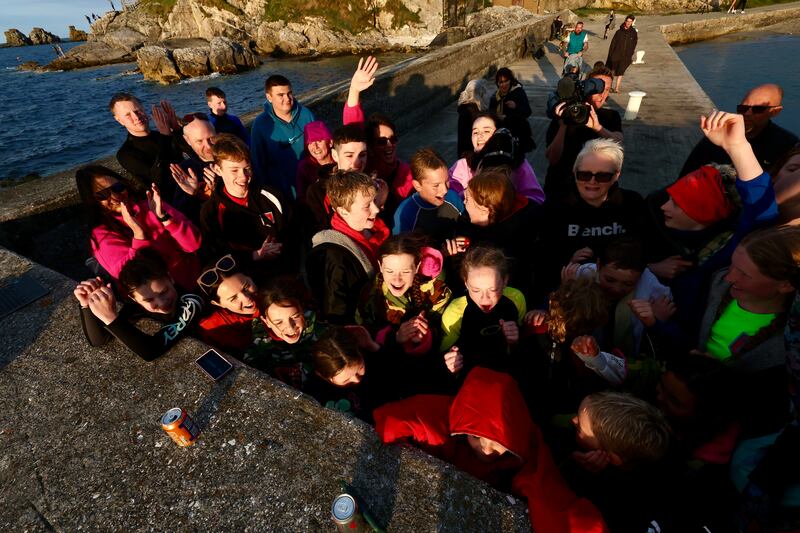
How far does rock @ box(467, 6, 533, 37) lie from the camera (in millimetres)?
19484

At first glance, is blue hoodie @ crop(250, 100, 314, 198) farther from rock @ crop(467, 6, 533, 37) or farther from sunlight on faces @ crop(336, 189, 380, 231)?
rock @ crop(467, 6, 533, 37)

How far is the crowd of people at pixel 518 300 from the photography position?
5.41ft

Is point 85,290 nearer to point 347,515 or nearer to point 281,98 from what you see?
point 347,515

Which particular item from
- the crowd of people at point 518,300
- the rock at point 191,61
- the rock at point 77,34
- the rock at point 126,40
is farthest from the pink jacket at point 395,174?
the rock at point 77,34

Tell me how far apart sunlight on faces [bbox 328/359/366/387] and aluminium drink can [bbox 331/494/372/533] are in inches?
36.0

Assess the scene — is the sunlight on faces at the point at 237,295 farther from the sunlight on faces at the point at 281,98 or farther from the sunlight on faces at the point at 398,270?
the sunlight on faces at the point at 281,98

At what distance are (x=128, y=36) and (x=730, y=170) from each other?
91.2 metres

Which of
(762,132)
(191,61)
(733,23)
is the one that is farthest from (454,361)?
(191,61)

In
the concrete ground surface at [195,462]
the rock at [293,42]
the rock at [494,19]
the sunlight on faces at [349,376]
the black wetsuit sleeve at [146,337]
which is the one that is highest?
the rock at [293,42]

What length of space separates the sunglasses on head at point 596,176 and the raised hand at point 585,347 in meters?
A: 1.42

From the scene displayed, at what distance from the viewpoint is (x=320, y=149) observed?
4.04m

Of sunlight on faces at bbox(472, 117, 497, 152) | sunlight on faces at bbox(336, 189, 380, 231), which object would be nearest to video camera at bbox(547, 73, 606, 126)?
sunlight on faces at bbox(472, 117, 497, 152)

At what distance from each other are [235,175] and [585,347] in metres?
3.07

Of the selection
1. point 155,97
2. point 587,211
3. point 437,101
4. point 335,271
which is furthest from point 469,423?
point 155,97
